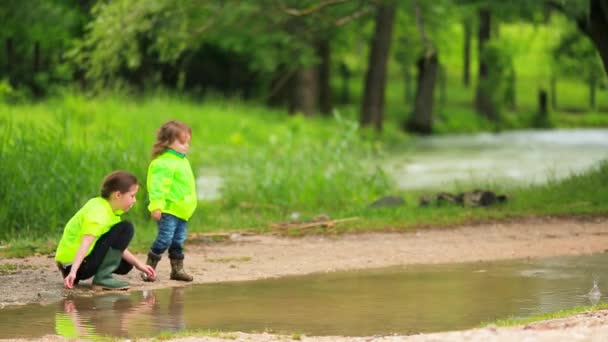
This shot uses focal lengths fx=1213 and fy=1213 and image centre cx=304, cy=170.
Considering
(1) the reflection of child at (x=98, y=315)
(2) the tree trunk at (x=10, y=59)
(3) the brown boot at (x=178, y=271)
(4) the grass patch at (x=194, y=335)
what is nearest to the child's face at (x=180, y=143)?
(3) the brown boot at (x=178, y=271)

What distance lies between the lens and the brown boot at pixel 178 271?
35.6 feet

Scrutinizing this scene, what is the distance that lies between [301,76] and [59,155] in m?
23.2

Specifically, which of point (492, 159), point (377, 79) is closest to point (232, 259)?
point (492, 159)

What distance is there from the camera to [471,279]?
431 inches

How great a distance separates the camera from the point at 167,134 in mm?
10562

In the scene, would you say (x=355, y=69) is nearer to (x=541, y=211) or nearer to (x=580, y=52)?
(x=580, y=52)

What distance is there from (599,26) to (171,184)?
333 inches

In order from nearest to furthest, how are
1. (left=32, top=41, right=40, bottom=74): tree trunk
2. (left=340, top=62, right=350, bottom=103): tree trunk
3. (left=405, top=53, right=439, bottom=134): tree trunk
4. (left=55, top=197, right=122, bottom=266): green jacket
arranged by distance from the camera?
(left=55, top=197, right=122, bottom=266): green jacket < (left=32, top=41, right=40, bottom=74): tree trunk < (left=405, top=53, right=439, bottom=134): tree trunk < (left=340, top=62, right=350, bottom=103): tree trunk

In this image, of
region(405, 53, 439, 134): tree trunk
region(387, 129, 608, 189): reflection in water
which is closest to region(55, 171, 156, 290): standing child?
region(387, 129, 608, 189): reflection in water

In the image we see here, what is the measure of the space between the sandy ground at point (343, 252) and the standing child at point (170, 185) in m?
0.45

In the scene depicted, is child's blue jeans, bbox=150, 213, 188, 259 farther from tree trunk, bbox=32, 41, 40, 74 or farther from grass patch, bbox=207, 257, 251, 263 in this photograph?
tree trunk, bbox=32, 41, 40, 74

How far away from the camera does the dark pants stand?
10.3 m

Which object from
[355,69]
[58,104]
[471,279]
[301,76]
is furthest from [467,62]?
[471,279]

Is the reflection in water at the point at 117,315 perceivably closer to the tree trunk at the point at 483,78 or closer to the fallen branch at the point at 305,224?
the fallen branch at the point at 305,224
